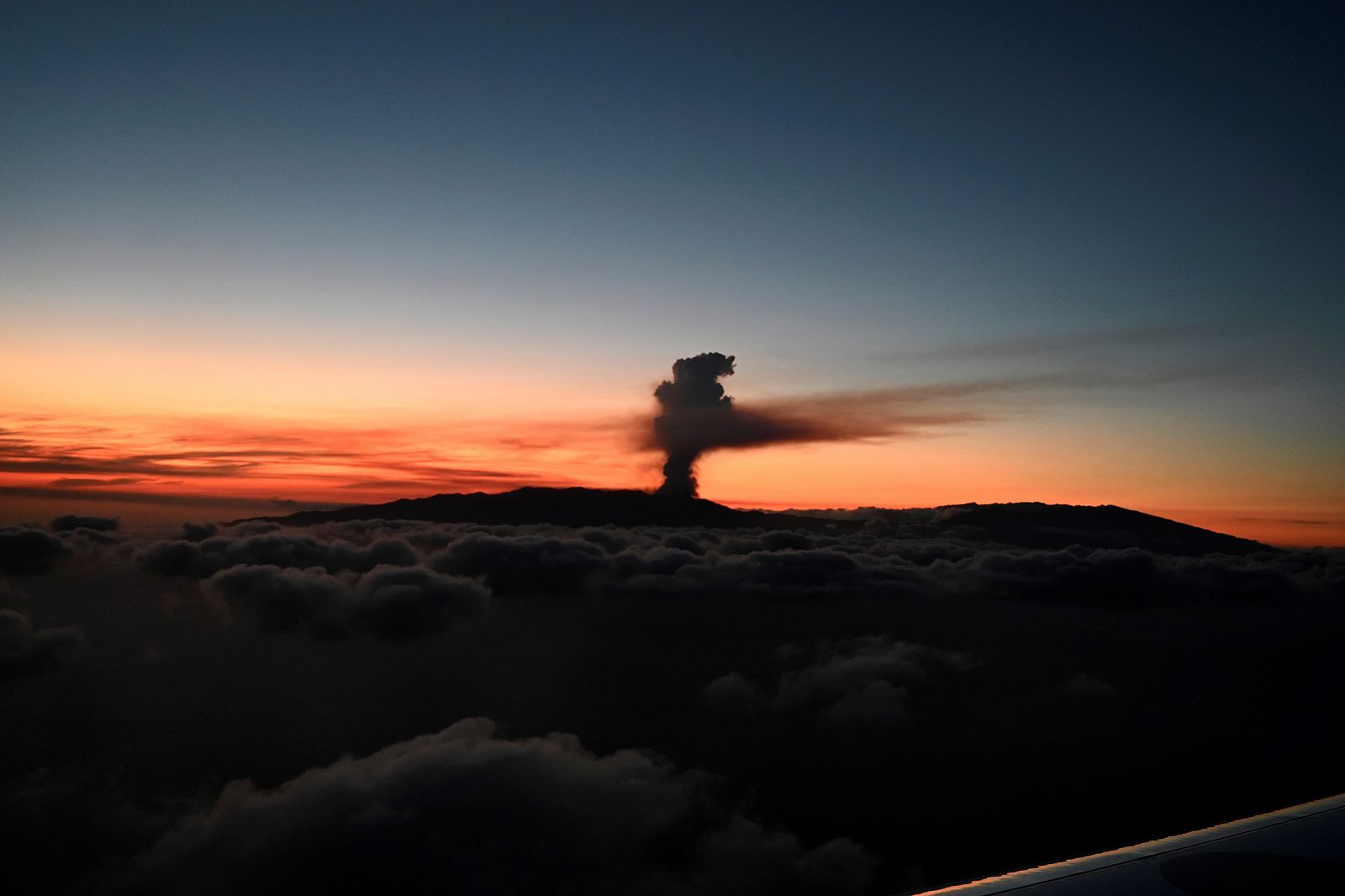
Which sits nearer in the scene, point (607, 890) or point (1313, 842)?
point (1313, 842)

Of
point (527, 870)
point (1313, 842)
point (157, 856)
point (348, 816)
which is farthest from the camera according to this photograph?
point (157, 856)

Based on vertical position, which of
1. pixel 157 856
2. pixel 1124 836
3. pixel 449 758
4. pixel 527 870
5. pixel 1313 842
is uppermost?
pixel 1313 842

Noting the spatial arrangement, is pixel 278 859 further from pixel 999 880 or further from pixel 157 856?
pixel 999 880

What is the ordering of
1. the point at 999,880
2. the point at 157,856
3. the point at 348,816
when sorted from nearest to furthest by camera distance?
the point at 999,880 → the point at 348,816 → the point at 157,856

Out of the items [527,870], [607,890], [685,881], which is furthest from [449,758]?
[685,881]

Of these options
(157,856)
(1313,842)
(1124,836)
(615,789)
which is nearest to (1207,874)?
(1313,842)

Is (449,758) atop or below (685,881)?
atop

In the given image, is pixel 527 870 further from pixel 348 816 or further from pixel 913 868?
pixel 913 868
